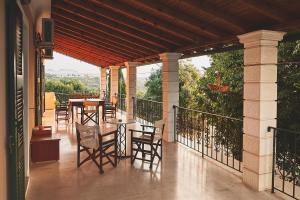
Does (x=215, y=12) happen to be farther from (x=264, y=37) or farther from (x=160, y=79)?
(x=160, y=79)

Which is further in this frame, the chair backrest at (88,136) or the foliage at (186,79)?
the foliage at (186,79)

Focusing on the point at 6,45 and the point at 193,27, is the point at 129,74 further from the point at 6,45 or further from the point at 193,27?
the point at 6,45

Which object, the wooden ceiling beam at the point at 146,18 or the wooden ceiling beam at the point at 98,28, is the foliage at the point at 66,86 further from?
the wooden ceiling beam at the point at 146,18

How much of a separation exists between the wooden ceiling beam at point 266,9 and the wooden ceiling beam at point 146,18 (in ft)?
6.17

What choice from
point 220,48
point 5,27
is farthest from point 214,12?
point 5,27

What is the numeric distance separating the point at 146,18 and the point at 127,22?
63 centimetres

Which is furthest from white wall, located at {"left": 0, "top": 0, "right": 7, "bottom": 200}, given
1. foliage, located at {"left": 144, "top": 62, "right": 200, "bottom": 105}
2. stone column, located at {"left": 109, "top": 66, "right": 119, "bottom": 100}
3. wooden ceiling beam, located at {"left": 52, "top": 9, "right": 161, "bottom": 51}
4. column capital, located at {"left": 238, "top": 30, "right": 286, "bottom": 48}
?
foliage, located at {"left": 144, "top": 62, "right": 200, "bottom": 105}

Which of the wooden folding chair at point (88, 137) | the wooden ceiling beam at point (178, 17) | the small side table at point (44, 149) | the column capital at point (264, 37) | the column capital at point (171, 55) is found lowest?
the small side table at point (44, 149)

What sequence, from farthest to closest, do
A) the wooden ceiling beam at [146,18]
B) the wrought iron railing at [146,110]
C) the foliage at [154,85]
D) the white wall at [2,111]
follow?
the foliage at [154,85], the wrought iron railing at [146,110], the wooden ceiling beam at [146,18], the white wall at [2,111]

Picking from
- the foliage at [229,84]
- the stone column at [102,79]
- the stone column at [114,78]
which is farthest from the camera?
the stone column at [102,79]

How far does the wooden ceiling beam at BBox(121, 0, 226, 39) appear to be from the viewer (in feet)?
14.1

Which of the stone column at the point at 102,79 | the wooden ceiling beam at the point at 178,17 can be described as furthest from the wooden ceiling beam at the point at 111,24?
the stone column at the point at 102,79

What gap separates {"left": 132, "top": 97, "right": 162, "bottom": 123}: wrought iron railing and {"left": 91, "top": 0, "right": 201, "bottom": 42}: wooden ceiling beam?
4.63m

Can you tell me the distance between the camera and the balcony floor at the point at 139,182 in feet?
12.0
